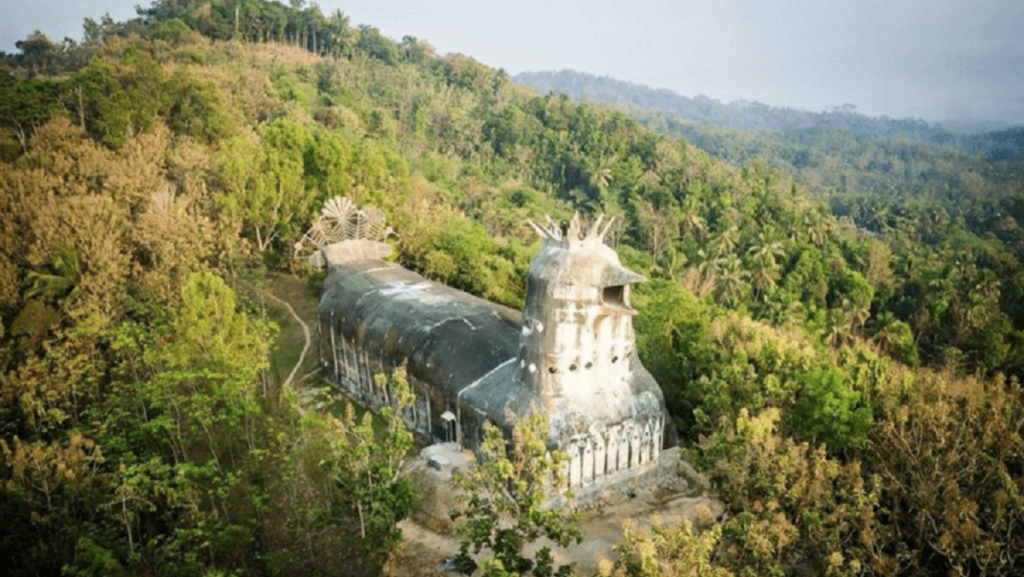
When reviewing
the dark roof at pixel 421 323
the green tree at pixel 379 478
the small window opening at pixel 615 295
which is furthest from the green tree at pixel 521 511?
the dark roof at pixel 421 323

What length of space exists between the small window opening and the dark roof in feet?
10.6

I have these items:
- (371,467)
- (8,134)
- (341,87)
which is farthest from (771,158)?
(371,467)

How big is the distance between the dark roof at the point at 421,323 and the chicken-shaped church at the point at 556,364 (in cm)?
4

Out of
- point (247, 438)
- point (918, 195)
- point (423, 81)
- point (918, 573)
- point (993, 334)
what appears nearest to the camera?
point (918, 573)

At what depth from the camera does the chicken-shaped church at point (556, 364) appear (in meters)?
15.9

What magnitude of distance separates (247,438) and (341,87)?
193 ft

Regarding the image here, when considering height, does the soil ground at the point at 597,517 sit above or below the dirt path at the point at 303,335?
below

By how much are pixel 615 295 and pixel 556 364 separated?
2043 millimetres

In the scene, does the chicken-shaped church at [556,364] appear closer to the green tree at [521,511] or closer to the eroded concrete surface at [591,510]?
the eroded concrete surface at [591,510]

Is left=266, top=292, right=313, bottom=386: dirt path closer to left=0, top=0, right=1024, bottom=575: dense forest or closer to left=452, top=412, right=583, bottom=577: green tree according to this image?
left=0, top=0, right=1024, bottom=575: dense forest

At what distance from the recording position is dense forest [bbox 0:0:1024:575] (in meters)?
12.3

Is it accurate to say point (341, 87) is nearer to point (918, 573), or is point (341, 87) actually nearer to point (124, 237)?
point (124, 237)

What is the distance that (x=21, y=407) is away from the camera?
1633cm

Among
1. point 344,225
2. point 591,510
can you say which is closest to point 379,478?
point 591,510
